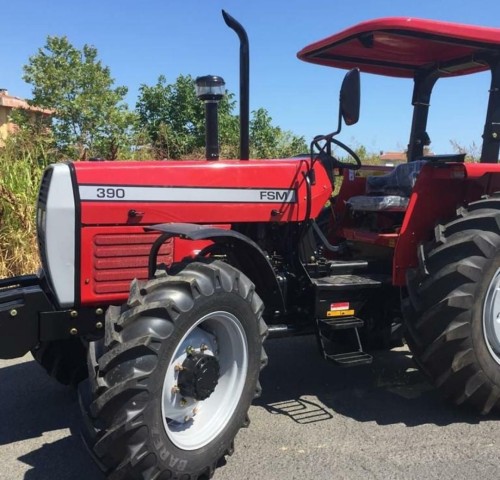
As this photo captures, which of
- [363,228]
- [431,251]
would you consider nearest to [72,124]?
[363,228]

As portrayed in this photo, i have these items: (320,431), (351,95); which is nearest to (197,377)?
(320,431)

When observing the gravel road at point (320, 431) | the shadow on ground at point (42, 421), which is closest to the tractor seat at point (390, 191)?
the gravel road at point (320, 431)

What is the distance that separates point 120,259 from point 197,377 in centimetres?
88

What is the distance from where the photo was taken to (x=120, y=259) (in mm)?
3346

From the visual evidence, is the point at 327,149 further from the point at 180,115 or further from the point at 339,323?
the point at 180,115

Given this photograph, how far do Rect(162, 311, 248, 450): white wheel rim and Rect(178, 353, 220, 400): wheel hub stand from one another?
36 mm

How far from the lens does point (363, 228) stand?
448cm

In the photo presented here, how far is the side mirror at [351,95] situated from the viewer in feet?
11.1

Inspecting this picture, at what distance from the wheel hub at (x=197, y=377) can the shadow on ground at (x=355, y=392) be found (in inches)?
36.6

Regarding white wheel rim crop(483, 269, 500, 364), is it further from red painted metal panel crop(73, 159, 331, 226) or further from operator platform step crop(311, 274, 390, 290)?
red painted metal panel crop(73, 159, 331, 226)

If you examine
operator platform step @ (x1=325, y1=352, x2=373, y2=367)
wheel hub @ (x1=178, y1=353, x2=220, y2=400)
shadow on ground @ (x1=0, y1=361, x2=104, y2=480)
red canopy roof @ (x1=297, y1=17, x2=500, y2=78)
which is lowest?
shadow on ground @ (x1=0, y1=361, x2=104, y2=480)

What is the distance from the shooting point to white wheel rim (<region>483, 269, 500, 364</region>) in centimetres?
359

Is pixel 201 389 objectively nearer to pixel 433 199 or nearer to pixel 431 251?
pixel 431 251

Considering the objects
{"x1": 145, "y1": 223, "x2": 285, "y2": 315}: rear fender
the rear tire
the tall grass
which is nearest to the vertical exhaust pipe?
{"x1": 145, "y1": 223, "x2": 285, "y2": 315}: rear fender
